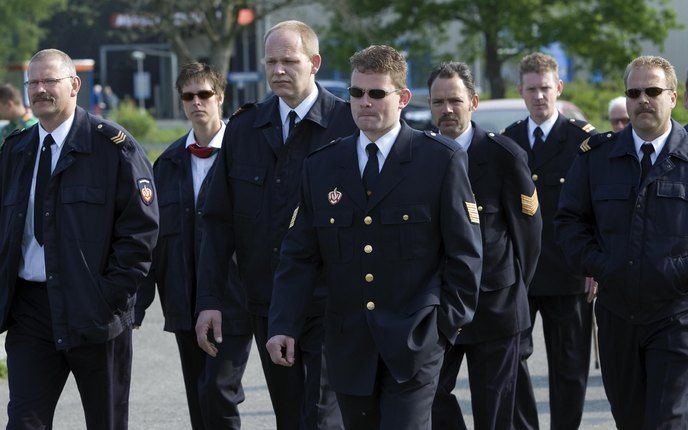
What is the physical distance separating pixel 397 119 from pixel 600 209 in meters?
1.27

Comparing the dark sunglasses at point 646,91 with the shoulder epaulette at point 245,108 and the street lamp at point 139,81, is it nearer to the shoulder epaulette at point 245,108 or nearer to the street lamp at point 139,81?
the shoulder epaulette at point 245,108

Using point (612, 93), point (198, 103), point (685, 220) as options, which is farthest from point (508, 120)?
point (612, 93)

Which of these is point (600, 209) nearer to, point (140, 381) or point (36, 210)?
point (36, 210)

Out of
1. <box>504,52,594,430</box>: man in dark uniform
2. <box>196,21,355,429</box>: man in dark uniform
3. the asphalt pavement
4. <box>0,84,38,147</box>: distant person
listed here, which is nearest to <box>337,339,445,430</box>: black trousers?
<box>196,21,355,429</box>: man in dark uniform

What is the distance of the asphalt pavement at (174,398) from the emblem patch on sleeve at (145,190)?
8.06ft

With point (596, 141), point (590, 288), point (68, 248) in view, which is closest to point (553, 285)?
point (590, 288)

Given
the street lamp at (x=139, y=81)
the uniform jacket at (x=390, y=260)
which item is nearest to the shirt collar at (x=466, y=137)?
the uniform jacket at (x=390, y=260)

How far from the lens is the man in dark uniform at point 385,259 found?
16.3 ft

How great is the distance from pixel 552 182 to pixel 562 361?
108 cm

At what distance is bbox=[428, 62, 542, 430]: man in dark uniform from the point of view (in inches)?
256

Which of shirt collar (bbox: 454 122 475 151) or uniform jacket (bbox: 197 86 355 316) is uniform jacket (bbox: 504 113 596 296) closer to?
shirt collar (bbox: 454 122 475 151)

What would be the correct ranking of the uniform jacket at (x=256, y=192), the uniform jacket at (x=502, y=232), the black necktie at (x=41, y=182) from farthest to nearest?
the uniform jacket at (x=502, y=232)
the uniform jacket at (x=256, y=192)
the black necktie at (x=41, y=182)

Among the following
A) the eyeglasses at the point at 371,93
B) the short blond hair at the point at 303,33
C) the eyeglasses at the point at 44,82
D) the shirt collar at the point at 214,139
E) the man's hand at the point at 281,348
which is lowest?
the man's hand at the point at 281,348

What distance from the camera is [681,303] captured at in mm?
5762
